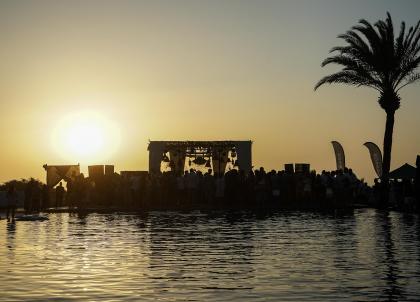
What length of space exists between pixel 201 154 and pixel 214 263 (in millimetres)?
36964

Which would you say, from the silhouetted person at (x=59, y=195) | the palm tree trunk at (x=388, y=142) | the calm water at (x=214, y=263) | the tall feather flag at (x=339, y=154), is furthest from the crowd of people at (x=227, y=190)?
the calm water at (x=214, y=263)

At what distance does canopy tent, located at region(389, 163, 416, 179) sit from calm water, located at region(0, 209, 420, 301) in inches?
578

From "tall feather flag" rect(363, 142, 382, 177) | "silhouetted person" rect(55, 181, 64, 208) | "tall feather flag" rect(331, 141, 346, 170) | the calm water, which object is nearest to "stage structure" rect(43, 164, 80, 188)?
"silhouetted person" rect(55, 181, 64, 208)

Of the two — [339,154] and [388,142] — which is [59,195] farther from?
[339,154]

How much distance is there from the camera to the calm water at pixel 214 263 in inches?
411

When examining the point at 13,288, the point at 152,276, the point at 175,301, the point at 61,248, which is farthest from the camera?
the point at 61,248

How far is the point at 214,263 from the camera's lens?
547 inches

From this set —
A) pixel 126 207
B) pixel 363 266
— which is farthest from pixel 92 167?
pixel 363 266

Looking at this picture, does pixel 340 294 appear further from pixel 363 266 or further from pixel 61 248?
pixel 61 248

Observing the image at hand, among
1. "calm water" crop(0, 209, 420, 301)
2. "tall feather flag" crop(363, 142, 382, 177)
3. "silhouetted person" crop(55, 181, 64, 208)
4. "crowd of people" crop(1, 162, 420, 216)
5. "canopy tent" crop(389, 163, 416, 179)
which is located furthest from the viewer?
"tall feather flag" crop(363, 142, 382, 177)

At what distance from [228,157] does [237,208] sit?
13.2 m

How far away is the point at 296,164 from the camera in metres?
42.3

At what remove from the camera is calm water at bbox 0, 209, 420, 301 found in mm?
10438

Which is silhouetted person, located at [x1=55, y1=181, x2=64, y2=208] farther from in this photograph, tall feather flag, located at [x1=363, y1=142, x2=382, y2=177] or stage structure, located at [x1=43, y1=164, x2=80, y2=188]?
tall feather flag, located at [x1=363, y1=142, x2=382, y2=177]
